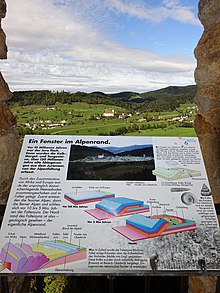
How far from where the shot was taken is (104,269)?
1467 mm

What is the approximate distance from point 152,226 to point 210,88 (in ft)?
3.39

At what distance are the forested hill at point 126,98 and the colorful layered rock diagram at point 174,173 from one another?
99cm

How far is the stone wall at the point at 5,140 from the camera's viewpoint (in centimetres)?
212

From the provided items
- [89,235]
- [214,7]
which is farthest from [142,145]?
[214,7]

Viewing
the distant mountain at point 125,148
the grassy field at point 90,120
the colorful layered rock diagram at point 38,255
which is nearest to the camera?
the colorful layered rock diagram at point 38,255

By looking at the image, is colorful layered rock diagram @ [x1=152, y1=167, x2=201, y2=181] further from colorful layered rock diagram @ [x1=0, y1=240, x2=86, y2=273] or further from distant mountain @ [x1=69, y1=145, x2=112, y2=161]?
colorful layered rock diagram @ [x1=0, y1=240, x2=86, y2=273]

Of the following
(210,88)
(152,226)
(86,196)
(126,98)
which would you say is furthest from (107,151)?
(126,98)

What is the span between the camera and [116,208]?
162 centimetres

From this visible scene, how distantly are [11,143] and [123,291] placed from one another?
1.34 meters

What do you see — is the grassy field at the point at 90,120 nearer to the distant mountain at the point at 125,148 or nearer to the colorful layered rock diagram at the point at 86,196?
the distant mountain at the point at 125,148

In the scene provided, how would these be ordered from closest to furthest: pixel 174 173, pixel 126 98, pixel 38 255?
pixel 38 255
pixel 174 173
pixel 126 98

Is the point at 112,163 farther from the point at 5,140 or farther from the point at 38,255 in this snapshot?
the point at 5,140

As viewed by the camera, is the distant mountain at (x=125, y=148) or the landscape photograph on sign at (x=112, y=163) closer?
the landscape photograph on sign at (x=112, y=163)

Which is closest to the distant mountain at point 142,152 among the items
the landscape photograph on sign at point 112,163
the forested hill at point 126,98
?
the landscape photograph on sign at point 112,163
